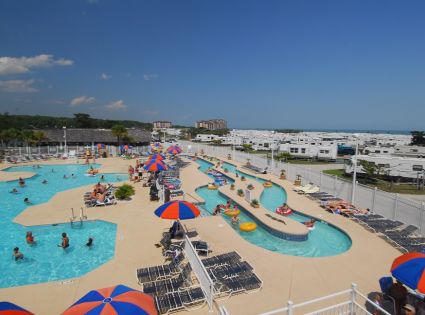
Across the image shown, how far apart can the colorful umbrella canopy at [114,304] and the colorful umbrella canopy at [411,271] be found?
15.9ft

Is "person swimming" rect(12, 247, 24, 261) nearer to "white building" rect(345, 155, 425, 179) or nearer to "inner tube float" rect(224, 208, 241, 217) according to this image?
"inner tube float" rect(224, 208, 241, 217)

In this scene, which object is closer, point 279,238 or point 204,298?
point 204,298

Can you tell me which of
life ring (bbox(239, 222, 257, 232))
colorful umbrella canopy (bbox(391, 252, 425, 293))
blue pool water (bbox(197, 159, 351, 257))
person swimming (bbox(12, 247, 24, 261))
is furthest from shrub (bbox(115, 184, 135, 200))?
colorful umbrella canopy (bbox(391, 252, 425, 293))

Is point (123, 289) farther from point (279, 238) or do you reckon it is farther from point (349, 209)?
point (349, 209)

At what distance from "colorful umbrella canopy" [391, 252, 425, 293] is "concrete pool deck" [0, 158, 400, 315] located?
87.1 inches

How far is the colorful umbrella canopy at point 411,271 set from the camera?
5207 mm

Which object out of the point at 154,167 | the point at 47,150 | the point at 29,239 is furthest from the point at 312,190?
the point at 47,150

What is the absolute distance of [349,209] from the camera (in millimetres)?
14992

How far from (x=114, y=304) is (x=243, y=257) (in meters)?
5.90

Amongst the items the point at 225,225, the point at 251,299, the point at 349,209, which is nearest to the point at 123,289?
the point at 251,299

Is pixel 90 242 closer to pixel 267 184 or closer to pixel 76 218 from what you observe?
pixel 76 218

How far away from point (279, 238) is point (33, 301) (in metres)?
9.20

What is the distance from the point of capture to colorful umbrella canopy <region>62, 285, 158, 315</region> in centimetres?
403

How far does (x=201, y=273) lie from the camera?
7211 millimetres
